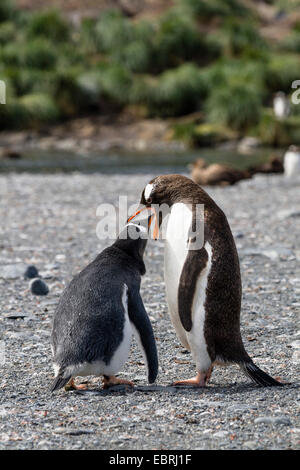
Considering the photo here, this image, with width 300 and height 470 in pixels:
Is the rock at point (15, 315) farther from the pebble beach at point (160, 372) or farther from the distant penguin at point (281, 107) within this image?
the distant penguin at point (281, 107)

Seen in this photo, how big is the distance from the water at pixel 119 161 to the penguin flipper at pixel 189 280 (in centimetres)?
1371

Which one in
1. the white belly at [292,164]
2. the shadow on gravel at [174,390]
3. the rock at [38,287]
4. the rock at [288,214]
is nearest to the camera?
the shadow on gravel at [174,390]

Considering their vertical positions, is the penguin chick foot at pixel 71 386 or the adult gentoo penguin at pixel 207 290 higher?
the adult gentoo penguin at pixel 207 290

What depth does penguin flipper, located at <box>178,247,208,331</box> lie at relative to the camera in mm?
3740

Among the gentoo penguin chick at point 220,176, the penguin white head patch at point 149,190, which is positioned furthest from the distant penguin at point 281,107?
the penguin white head patch at point 149,190

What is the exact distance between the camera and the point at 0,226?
29.6 feet

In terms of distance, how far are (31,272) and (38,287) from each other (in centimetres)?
56

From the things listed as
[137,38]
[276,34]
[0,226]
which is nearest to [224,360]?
[0,226]

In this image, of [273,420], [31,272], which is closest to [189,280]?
[273,420]

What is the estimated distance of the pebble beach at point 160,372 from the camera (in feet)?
9.89

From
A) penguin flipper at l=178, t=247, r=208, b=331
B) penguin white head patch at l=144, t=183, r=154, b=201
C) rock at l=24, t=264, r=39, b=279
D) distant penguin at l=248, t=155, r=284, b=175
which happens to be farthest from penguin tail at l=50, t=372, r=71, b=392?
distant penguin at l=248, t=155, r=284, b=175

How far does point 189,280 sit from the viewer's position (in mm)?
3740

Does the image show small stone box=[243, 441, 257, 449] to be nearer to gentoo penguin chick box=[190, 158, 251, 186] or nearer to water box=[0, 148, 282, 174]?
gentoo penguin chick box=[190, 158, 251, 186]

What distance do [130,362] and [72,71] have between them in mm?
30526
